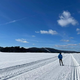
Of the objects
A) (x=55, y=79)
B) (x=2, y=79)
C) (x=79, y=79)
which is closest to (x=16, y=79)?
(x=2, y=79)

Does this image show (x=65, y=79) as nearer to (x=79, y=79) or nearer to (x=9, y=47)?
(x=79, y=79)

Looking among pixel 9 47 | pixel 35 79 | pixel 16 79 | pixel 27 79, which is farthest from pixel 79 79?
pixel 9 47

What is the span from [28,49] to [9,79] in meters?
140

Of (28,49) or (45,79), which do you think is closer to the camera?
(45,79)

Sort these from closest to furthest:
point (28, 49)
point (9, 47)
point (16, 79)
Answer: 1. point (16, 79)
2. point (9, 47)
3. point (28, 49)

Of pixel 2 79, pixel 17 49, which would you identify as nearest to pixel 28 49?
pixel 17 49

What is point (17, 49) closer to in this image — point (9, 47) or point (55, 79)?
point (9, 47)

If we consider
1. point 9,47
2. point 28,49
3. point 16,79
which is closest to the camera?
point 16,79

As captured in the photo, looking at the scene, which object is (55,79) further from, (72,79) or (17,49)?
(17,49)

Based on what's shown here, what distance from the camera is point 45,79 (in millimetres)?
6168

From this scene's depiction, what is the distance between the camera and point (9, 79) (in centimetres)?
606

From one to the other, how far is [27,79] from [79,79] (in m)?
2.92

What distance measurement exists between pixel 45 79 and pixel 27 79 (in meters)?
1.01

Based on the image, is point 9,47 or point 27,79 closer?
point 27,79
